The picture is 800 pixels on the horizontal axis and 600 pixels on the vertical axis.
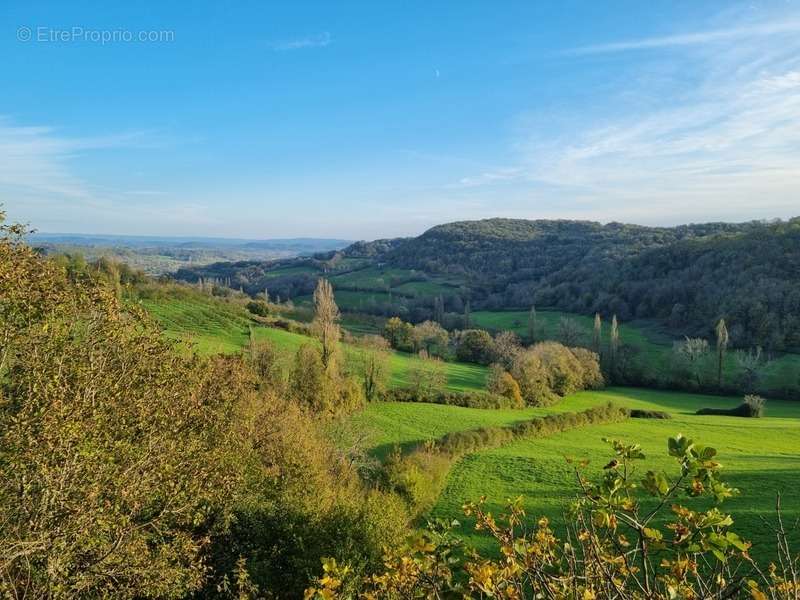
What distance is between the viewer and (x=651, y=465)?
3619cm

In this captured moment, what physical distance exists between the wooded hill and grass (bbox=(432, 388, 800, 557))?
118 ft

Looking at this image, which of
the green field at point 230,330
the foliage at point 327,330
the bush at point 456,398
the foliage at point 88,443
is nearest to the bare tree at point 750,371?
the green field at point 230,330

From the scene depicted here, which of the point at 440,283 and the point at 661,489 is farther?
the point at 440,283

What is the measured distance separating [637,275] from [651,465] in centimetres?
9197

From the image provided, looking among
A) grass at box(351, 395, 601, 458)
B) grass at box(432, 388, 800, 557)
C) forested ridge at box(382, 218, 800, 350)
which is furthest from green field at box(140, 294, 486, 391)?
forested ridge at box(382, 218, 800, 350)

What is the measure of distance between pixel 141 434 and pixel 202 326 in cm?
5220

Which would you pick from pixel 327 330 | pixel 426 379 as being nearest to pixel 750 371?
pixel 426 379

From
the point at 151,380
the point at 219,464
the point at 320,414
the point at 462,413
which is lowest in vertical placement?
the point at 462,413

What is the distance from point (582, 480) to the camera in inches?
211

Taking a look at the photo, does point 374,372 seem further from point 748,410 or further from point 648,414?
point 748,410

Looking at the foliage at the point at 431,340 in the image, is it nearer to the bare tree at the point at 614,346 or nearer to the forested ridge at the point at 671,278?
the bare tree at the point at 614,346

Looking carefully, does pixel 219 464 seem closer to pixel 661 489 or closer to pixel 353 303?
pixel 661 489

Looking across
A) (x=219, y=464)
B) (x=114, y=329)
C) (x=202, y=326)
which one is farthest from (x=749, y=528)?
(x=202, y=326)

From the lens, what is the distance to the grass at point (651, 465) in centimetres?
2778
